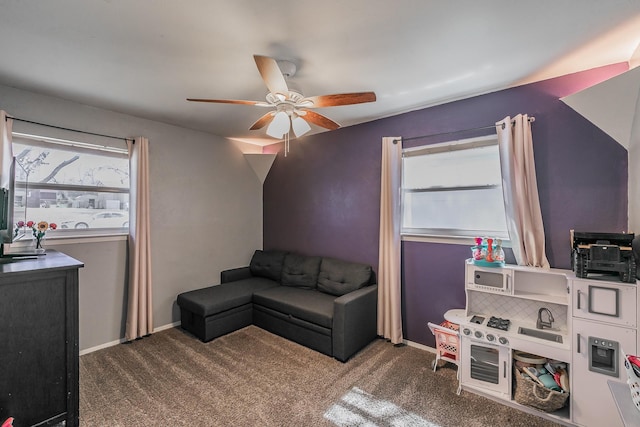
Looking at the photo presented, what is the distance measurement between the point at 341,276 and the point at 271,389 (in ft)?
4.77

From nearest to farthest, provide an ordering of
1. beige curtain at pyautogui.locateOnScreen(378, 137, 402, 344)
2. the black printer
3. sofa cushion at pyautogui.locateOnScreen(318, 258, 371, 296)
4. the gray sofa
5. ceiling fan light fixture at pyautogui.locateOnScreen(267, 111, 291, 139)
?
the black printer < ceiling fan light fixture at pyautogui.locateOnScreen(267, 111, 291, 139) < the gray sofa < beige curtain at pyautogui.locateOnScreen(378, 137, 402, 344) < sofa cushion at pyautogui.locateOnScreen(318, 258, 371, 296)

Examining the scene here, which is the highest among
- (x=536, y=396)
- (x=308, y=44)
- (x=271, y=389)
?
(x=308, y=44)

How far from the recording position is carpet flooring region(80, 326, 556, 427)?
6.37 feet

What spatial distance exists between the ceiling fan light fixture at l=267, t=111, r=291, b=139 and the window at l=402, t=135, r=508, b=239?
157 centimetres

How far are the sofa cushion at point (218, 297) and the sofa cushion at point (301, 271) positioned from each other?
26 cm

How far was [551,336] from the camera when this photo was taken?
205cm

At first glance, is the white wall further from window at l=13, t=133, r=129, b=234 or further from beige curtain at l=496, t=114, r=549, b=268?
beige curtain at l=496, t=114, r=549, b=268

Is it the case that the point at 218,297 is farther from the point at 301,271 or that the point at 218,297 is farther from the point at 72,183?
the point at 72,183

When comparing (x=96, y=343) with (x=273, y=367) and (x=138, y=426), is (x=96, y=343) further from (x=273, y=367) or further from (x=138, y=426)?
(x=273, y=367)

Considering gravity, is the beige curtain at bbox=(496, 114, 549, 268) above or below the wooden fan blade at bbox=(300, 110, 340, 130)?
below

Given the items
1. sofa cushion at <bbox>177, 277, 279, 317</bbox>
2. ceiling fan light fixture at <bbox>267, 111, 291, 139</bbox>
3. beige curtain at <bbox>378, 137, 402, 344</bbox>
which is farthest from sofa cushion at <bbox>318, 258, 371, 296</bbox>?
ceiling fan light fixture at <bbox>267, 111, 291, 139</bbox>

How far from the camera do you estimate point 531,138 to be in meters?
2.32

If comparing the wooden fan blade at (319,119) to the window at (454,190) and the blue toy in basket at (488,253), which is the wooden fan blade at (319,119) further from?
the blue toy in basket at (488,253)

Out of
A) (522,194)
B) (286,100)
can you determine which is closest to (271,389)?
(286,100)
